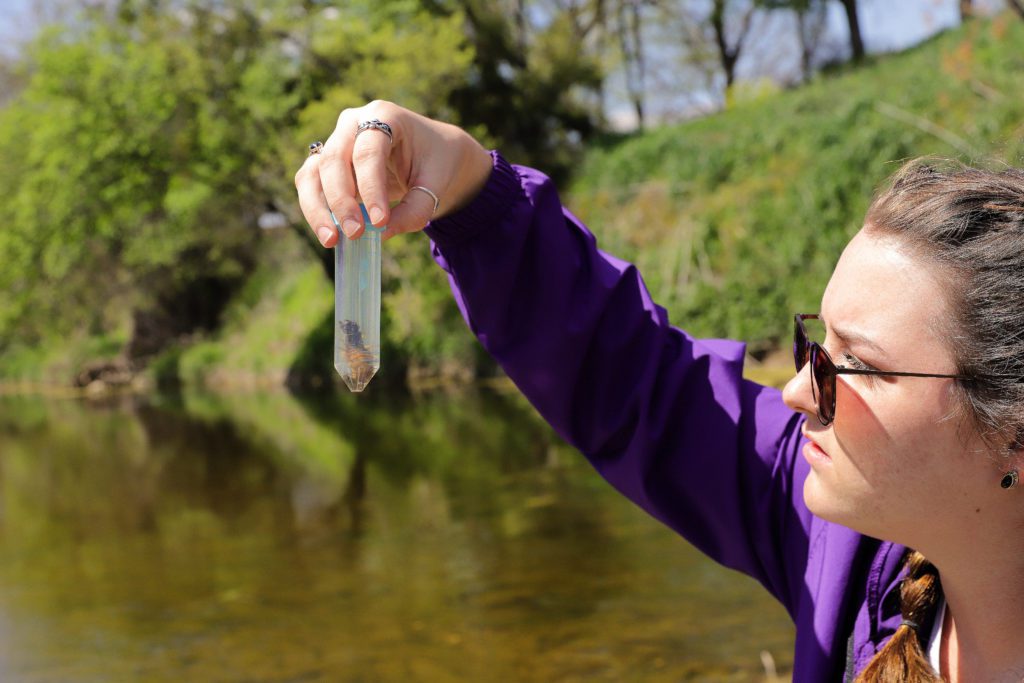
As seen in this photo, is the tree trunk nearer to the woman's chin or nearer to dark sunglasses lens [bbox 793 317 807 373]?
dark sunglasses lens [bbox 793 317 807 373]

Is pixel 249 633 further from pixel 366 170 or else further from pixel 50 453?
pixel 50 453

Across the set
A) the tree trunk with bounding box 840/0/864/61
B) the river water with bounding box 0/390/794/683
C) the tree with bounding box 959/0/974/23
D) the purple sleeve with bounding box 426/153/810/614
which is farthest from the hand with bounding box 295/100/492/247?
the tree trunk with bounding box 840/0/864/61

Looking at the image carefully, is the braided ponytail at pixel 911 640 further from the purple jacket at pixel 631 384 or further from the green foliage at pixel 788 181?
the green foliage at pixel 788 181

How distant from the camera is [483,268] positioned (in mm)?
1667

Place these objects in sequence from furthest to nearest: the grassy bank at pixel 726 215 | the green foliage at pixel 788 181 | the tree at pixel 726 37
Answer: the tree at pixel 726 37 < the grassy bank at pixel 726 215 < the green foliage at pixel 788 181

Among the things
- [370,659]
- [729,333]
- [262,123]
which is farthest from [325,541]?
[262,123]

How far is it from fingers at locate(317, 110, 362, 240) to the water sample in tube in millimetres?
26

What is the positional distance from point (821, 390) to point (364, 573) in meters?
5.42

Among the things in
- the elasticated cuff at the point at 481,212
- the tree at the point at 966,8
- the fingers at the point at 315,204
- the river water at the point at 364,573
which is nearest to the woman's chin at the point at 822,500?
the elasticated cuff at the point at 481,212

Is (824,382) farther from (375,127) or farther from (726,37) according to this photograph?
(726,37)

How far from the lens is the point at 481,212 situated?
1.64 metres

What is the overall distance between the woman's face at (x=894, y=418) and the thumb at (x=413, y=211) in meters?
0.58

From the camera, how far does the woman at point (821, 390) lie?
133cm

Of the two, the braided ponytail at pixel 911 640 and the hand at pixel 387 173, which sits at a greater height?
the hand at pixel 387 173
